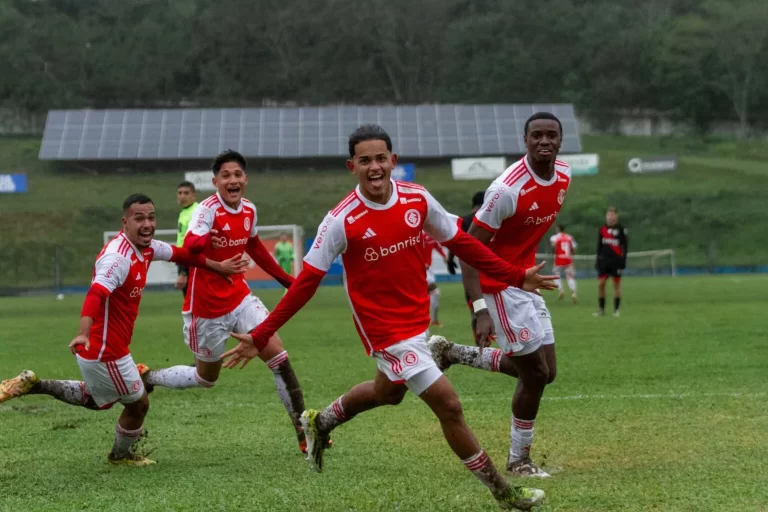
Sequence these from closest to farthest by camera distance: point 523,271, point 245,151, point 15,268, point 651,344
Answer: point 523,271, point 651,344, point 15,268, point 245,151

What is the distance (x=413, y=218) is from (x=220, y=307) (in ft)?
9.71

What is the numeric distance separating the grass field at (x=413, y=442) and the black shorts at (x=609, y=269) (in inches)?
235

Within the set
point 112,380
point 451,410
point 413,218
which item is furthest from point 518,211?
point 112,380

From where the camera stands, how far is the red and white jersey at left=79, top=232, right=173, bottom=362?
7.57 meters

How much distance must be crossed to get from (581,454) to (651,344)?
8300 mm

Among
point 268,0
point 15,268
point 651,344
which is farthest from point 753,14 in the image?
point 651,344

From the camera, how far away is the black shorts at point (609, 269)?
21763mm

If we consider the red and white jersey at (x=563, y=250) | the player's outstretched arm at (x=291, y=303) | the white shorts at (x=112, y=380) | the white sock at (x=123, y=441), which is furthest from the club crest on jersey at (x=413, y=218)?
the red and white jersey at (x=563, y=250)

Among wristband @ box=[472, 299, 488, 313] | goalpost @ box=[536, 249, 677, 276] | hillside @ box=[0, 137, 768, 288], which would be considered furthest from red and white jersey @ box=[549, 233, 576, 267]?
wristband @ box=[472, 299, 488, 313]

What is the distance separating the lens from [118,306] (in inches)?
303

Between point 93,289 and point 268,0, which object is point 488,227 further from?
point 268,0

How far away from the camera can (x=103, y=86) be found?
289 ft

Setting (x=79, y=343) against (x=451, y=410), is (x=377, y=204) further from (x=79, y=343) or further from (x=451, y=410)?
(x=79, y=343)

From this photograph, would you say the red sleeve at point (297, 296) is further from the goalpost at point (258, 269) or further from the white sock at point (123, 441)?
the goalpost at point (258, 269)
